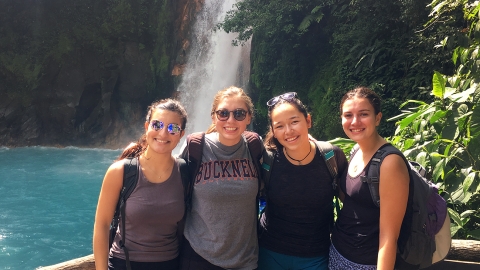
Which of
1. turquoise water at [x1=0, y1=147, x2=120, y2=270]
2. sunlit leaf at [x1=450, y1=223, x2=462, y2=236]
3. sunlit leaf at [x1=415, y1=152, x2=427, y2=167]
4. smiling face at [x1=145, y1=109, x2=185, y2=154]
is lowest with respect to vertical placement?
turquoise water at [x1=0, y1=147, x2=120, y2=270]

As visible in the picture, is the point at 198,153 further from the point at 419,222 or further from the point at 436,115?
the point at 436,115

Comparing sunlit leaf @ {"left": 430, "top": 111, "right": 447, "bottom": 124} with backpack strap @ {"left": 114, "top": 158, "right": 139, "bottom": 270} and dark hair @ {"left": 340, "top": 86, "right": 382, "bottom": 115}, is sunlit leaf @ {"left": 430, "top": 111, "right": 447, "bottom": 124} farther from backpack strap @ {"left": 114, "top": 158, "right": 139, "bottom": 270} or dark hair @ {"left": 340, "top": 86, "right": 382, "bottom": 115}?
backpack strap @ {"left": 114, "top": 158, "right": 139, "bottom": 270}

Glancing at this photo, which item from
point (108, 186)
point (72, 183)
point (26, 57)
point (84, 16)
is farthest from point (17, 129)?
point (108, 186)

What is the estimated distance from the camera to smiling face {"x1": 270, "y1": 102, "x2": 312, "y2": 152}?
1899mm

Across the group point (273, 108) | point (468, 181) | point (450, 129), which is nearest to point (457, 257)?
point (468, 181)

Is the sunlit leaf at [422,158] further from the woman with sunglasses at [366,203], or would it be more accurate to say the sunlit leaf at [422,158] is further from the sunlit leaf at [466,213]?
the woman with sunglasses at [366,203]

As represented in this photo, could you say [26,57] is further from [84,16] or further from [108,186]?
[108,186]

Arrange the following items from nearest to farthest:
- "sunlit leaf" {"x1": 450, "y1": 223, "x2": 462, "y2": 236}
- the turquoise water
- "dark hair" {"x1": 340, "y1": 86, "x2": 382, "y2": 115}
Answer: "dark hair" {"x1": 340, "y1": 86, "x2": 382, "y2": 115} < "sunlit leaf" {"x1": 450, "y1": 223, "x2": 462, "y2": 236} < the turquoise water

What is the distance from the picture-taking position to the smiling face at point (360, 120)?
179 cm

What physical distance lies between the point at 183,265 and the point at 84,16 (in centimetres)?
1724

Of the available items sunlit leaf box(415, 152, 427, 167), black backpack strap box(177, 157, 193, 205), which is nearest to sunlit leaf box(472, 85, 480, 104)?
sunlit leaf box(415, 152, 427, 167)

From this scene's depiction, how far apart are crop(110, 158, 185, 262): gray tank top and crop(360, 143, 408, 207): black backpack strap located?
0.90m

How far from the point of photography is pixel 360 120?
1.80 m

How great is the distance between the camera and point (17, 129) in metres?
16.5
